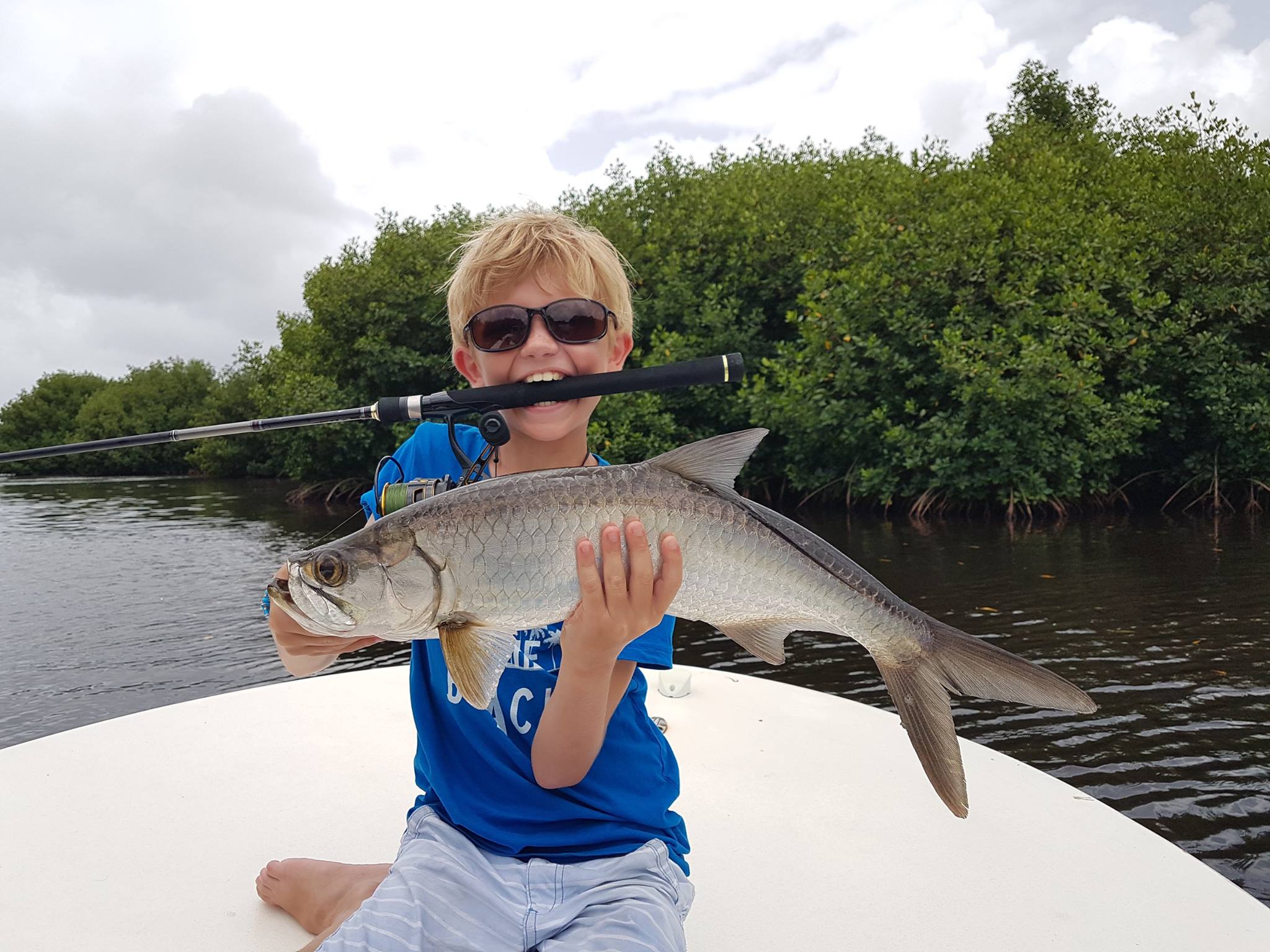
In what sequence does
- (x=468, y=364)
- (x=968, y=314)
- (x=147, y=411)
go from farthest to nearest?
(x=147, y=411) < (x=968, y=314) < (x=468, y=364)

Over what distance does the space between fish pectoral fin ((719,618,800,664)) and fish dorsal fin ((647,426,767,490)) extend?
0.36m

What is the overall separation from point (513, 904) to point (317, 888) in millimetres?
795

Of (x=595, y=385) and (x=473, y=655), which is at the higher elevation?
(x=595, y=385)

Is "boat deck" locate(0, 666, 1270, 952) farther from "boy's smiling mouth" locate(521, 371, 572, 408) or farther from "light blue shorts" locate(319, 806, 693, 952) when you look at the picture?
"boy's smiling mouth" locate(521, 371, 572, 408)

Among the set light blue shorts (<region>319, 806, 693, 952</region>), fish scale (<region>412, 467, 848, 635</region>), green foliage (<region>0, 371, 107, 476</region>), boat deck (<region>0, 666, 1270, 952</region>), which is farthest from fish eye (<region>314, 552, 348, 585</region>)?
green foliage (<region>0, 371, 107, 476</region>)

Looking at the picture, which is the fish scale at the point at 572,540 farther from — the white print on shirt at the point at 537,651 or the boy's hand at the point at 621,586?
the white print on shirt at the point at 537,651

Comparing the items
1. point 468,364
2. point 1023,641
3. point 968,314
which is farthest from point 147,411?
point 468,364

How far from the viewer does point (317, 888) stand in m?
2.60

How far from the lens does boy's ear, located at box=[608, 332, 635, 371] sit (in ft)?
9.49

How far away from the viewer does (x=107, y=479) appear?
59.9 meters

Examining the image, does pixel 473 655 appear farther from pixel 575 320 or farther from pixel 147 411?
pixel 147 411

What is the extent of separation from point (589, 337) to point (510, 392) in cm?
32

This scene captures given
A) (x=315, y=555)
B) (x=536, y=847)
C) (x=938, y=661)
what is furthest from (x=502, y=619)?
(x=938, y=661)

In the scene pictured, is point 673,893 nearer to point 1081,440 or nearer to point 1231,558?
point 1231,558
